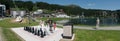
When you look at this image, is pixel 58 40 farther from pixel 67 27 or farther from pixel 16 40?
pixel 16 40

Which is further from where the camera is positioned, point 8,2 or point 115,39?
point 8,2

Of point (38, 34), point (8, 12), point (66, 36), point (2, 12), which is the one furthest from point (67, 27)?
point (8, 12)

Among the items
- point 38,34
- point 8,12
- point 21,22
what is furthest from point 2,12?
point 38,34

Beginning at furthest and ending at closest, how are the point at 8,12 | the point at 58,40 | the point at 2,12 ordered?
the point at 8,12 < the point at 2,12 < the point at 58,40

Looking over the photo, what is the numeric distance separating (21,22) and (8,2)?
125811 mm

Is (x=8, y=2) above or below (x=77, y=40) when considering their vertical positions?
below

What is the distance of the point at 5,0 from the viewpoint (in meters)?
170

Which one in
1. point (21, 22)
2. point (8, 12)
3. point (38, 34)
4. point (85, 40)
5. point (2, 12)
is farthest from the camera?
point (8, 12)

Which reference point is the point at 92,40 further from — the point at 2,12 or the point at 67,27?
the point at 2,12

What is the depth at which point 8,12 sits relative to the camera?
164m

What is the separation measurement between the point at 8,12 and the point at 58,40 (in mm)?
148274

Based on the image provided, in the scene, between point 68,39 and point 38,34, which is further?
point 38,34

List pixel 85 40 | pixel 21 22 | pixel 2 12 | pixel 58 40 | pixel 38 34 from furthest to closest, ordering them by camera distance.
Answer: pixel 2 12
pixel 21 22
pixel 38 34
pixel 85 40
pixel 58 40

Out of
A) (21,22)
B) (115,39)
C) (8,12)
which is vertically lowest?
(8,12)
